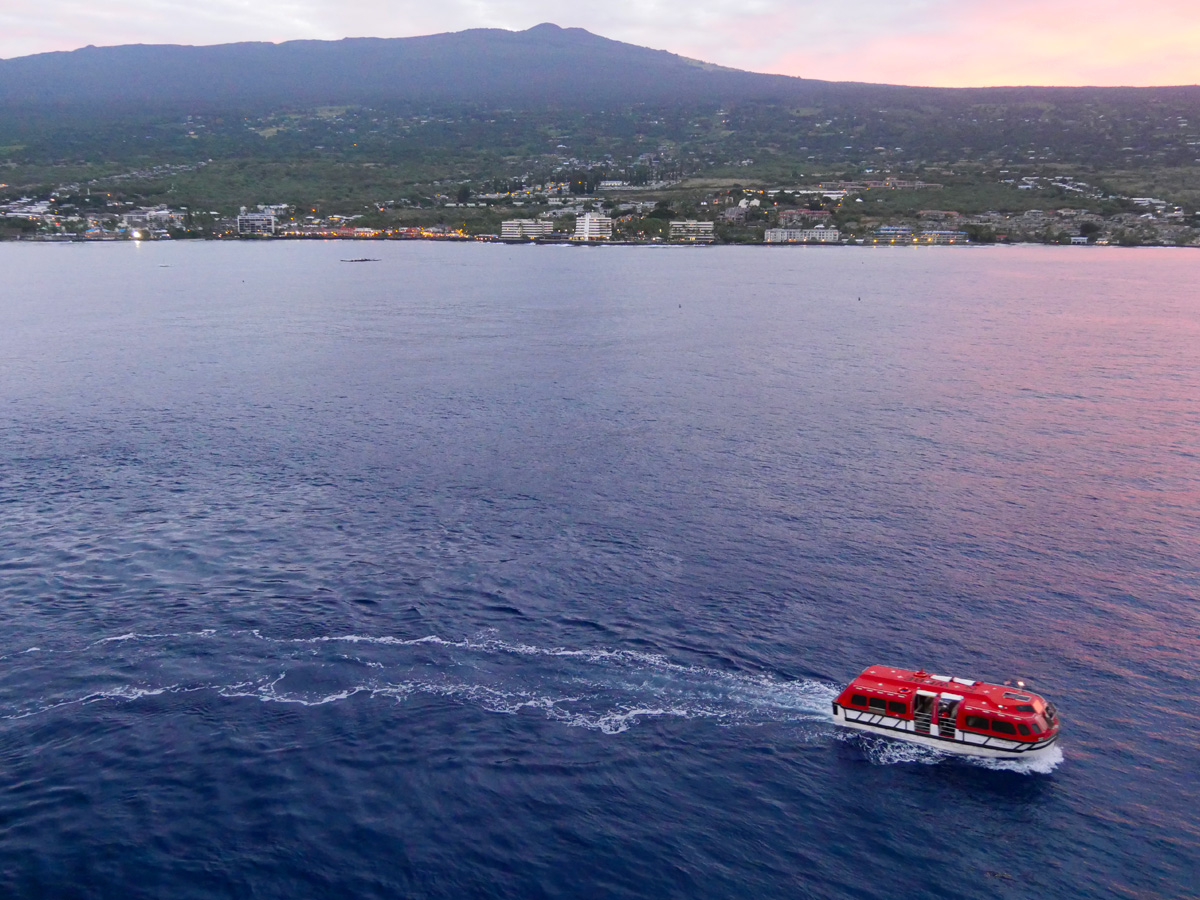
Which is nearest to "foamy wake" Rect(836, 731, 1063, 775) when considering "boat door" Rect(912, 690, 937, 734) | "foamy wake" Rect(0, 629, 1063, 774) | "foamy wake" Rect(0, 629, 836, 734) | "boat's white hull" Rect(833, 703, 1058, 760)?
"foamy wake" Rect(0, 629, 1063, 774)

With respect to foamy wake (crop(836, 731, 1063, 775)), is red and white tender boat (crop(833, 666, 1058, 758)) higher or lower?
higher

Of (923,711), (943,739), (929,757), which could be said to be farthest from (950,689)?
(929,757)

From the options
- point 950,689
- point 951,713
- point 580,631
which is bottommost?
point 580,631

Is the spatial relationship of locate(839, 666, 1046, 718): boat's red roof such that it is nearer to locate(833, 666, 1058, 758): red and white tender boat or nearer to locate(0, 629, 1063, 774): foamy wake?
locate(833, 666, 1058, 758): red and white tender boat

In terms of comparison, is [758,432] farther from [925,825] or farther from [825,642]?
[925,825]

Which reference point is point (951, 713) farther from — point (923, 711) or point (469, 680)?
point (469, 680)

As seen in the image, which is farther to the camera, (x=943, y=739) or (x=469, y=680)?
(x=469, y=680)

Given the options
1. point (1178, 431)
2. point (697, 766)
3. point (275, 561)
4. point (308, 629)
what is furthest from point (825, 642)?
point (1178, 431)
